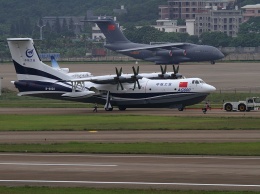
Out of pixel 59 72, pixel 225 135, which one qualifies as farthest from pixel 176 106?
pixel 225 135

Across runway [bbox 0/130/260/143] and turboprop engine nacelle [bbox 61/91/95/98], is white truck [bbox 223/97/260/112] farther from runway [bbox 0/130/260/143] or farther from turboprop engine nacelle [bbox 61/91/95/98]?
runway [bbox 0/130/260/143]

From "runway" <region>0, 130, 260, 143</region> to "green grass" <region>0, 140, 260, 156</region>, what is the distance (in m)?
2.01

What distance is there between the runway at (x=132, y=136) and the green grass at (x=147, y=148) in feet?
6.58

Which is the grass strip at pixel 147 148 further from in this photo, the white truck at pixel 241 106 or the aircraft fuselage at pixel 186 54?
A: the aircraft fuselage at pixel 186 54

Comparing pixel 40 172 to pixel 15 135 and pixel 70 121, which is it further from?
pixel 70 121

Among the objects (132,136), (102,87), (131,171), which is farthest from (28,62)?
(131,171)

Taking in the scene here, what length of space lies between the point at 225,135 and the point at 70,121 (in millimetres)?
14926

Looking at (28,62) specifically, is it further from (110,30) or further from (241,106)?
(110,30)

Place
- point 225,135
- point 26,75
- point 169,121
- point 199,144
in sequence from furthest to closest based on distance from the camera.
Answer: point 26,75, point 169,121, point 225,135, point 199,144

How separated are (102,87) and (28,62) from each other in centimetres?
614

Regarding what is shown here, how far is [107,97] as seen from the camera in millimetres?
78688

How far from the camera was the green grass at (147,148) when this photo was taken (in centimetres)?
4569

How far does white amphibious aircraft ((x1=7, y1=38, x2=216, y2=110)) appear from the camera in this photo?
77000mm

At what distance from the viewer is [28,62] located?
77188mm
